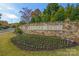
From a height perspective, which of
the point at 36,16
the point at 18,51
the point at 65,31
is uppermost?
the point at 36,16

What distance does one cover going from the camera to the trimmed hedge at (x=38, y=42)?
2.13 m

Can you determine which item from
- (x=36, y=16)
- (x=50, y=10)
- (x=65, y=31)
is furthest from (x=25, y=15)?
(x=65, y=31)

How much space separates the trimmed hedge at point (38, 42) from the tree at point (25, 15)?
137 millimetres

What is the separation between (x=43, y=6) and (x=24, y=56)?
482mm

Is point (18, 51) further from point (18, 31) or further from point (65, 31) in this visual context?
point (65, 31)

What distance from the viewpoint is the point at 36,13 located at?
84.0 inches

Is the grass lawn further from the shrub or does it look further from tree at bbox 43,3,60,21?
tree at bbox 43,3,60,21

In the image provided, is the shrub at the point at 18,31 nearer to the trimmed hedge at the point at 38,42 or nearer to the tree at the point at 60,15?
the trimmed hedge at the point at 38,42

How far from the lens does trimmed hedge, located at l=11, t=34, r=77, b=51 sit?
213 cm

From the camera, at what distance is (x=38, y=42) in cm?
214

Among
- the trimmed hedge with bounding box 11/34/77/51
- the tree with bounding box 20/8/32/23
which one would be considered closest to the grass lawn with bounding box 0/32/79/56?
the trimmed hedge with bounding box 11/34/77/51

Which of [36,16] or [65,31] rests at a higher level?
[36,16]

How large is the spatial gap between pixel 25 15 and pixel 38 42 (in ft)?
0.89

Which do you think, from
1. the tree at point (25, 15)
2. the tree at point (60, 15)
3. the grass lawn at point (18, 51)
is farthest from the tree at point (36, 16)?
the grass lawn at point (18, 51)
